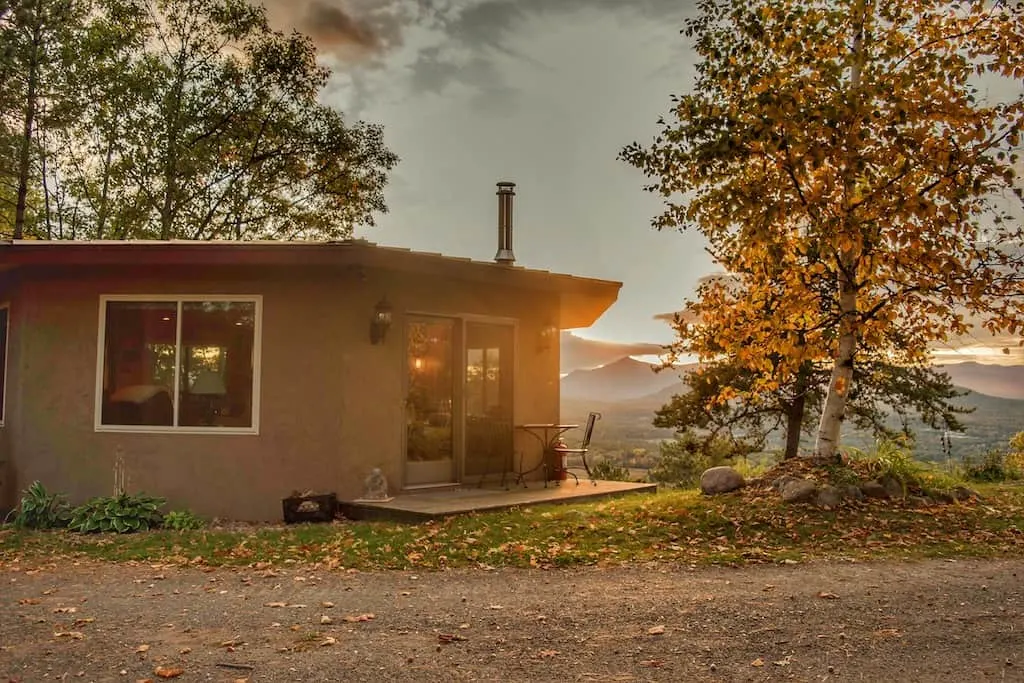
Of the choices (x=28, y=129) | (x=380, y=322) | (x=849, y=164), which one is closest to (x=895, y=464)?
(x=849, y=164)

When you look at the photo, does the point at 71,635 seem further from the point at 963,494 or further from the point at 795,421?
the point at 795,421

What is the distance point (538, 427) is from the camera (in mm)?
10484

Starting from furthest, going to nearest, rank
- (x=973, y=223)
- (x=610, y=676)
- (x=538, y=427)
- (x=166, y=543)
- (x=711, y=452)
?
1. (x=711, y=452)
2. (x=538, y=427)
3. (x=973, y=223)
4. (x=166, y=543)
5. (x=610, y=676)

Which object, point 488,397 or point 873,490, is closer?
point 873,490

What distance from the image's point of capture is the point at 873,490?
28.7ft

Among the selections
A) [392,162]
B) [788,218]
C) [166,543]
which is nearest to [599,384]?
[392,162]

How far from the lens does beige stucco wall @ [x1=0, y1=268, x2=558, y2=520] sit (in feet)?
29.5

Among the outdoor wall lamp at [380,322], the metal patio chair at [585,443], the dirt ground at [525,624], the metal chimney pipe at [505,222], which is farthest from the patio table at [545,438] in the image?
the dirt ground at [525,624]

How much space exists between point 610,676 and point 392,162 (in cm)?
1835

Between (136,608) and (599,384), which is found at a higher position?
(599,384)

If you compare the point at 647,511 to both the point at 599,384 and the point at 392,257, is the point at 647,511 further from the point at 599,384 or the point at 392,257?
the point at 599,384

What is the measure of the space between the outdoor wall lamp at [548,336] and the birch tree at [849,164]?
219 cm

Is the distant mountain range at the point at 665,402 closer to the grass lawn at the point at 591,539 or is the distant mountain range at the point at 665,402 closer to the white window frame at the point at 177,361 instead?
the grass lawn at the point at 591,539

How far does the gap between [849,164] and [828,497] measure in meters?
3.23
